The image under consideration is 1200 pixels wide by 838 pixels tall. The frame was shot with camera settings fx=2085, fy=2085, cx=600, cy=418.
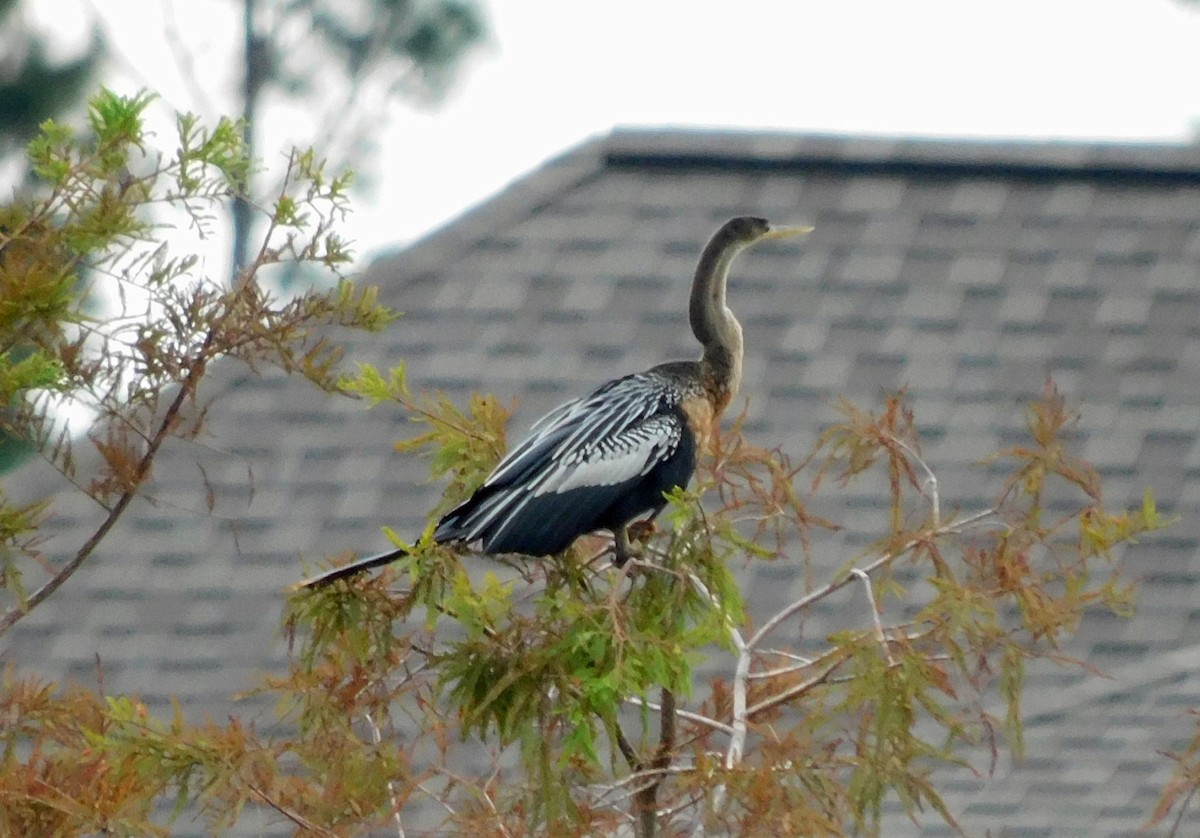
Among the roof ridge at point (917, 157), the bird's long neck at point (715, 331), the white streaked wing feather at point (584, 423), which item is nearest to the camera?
the white streaked wing feather at point (584, 423)

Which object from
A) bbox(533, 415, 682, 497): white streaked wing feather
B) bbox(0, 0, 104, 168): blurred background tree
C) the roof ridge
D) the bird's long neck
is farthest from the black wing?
bbox(0, 0, 104, 168): blurred background tree

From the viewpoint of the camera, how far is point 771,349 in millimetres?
7012

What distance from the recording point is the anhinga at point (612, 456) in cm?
328

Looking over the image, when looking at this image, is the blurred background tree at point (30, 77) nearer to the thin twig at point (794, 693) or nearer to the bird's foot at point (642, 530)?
the bird's foot at point (642, 530)

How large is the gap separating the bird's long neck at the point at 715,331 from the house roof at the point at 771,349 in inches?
77.6

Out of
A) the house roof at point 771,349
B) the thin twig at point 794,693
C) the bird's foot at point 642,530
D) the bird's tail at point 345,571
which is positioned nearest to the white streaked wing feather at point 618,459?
the bird's foot at point 642,530

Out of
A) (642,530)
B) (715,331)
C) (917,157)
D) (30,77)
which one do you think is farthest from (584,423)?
(30,77)

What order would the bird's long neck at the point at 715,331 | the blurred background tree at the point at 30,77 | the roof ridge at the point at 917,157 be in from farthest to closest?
the blurred background tree at the point at 30,77, the roof ridge at the point at 917,157, the bird's long neck at the point at 715,331

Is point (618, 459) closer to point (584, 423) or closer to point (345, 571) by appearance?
point (584, 423)

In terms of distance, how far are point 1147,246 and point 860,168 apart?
3.50 ft

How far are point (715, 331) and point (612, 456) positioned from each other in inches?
25.1

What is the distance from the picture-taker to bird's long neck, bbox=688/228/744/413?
4141mm

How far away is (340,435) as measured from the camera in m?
6.88

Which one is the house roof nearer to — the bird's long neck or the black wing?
the bird's long neck
